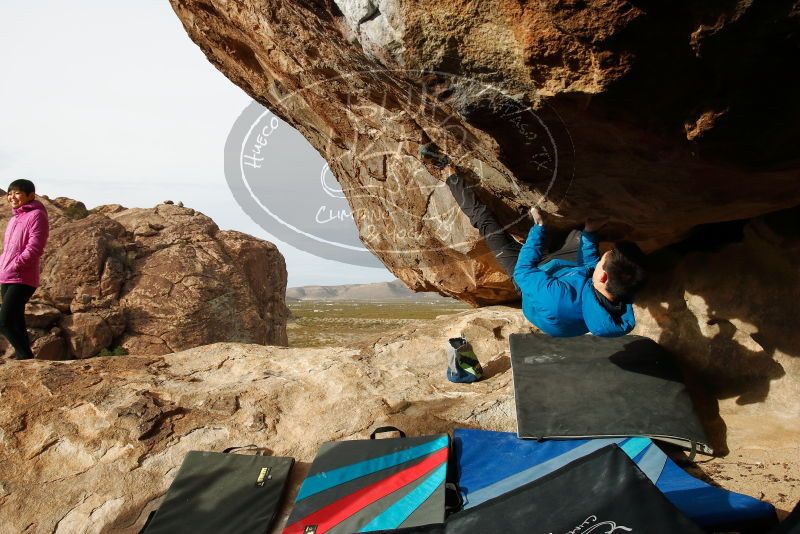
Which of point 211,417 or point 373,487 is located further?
point 211,417

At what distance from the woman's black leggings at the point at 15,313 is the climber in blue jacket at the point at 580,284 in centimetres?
528

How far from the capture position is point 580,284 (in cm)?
412

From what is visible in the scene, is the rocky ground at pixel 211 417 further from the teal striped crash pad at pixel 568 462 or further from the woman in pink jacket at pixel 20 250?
the woman in pink jacket at pixel 20 250

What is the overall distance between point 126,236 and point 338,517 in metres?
16.0

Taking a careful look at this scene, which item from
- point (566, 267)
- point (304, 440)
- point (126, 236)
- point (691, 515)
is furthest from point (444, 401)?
point (126, 236)

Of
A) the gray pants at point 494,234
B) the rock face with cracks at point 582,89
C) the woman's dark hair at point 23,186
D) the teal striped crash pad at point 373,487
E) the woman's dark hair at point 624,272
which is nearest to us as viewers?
the rock face with cracks at point 582,89

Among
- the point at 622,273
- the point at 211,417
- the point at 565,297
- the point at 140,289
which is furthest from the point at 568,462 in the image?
the point at 140,289

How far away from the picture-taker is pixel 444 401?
5133 mm

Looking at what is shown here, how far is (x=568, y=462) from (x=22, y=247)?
580 cm

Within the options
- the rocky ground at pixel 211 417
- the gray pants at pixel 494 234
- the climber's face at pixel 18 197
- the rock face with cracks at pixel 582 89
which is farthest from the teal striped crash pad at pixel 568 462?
the climber's face at pixel 18 197

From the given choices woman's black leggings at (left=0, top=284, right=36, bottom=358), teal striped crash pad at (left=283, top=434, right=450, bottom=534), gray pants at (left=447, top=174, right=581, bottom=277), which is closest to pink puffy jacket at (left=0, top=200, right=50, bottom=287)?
woman's black leggings at (left=0, top=284, right=36, bottom=358)

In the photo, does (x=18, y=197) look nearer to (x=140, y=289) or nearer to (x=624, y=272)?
(x=624, y=272)

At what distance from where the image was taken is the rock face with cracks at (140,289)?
14.6 metres

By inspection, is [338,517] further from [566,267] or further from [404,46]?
[404,46]
